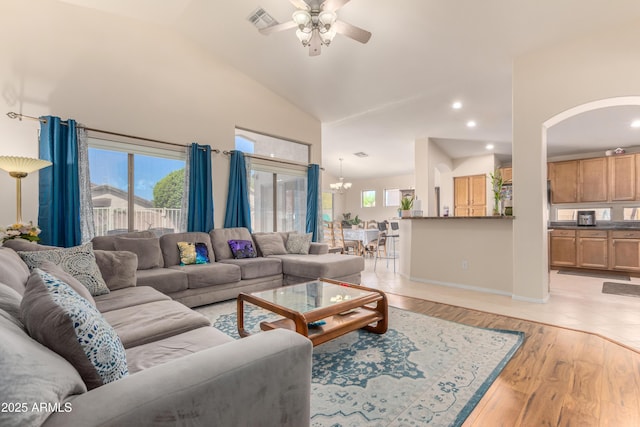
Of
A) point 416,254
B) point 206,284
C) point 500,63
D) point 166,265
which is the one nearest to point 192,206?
point 166,265

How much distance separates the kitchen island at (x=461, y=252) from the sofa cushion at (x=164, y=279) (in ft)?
11.4

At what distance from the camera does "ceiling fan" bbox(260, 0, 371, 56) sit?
2664 millimetres

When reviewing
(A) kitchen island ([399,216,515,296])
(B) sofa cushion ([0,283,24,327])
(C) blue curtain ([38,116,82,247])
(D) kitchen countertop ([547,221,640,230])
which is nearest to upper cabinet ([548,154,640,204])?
(D) kitchen countertop ([547,221,640,230])

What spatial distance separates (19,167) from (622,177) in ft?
28.4

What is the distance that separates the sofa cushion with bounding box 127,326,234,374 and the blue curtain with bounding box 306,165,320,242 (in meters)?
4.17

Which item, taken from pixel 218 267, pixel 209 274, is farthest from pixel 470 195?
pixel 209 274

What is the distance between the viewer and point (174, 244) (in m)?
3.86

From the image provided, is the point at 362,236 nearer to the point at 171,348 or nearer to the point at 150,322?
the point at 150,322

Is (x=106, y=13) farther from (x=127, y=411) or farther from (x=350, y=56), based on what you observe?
(x=127, y=411)

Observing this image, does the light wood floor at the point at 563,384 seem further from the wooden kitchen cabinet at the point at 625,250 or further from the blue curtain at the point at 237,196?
the wooden kitchen cabinet at the point at 625,250

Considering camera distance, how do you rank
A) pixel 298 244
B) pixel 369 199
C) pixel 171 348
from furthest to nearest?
1. pixel 369 199
2. pixel 298 244
3. pixel 171 348

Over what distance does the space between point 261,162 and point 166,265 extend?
7.84 ft

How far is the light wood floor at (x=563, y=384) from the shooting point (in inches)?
64.5

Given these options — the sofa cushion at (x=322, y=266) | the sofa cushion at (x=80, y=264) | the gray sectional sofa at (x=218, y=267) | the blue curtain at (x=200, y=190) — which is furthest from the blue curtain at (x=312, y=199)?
the sofa cushion at (x=80, y=264)
